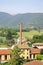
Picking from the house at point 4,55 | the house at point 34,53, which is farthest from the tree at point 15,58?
the house at point 34,53

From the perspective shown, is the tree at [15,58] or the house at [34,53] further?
the house at [34,53]

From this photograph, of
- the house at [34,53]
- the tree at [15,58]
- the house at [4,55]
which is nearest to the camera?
the tree at [15,58]

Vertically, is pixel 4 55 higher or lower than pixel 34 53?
lower

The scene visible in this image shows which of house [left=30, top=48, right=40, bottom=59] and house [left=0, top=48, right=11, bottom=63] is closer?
house [left=0, top=48, right=11, bottom=63]

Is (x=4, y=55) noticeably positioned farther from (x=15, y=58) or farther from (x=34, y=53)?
(x=15, y=58)

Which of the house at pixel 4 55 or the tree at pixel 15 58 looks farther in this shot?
the house at pixel 4 55

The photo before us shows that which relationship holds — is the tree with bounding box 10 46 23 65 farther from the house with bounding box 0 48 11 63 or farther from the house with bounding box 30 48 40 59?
the house with bounding box 30 48 40 59

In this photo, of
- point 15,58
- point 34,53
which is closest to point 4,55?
point 34,53

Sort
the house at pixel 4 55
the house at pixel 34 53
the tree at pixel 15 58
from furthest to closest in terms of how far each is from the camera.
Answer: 1. the house at pixel 34 53
2. the house at pixel 4 55
3. the tree at pixel 15 58

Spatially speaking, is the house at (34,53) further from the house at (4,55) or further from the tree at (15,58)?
the tree at (15,58)

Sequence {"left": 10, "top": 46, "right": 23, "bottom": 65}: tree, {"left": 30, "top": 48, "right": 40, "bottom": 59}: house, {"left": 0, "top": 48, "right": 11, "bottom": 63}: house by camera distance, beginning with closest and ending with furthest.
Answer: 1. {"left": 10, "top": 46, "right": 23, "bottom": 65}: tree
2. {"left": 0, "top": 48, "right": 11, "bottom": 63}: house
3. {"left": 30, "top": 48, "right": 40, "bottom": 59}: house

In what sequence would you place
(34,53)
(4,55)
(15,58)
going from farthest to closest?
1. (34,53)
2. (4,55)
3. (15,58)

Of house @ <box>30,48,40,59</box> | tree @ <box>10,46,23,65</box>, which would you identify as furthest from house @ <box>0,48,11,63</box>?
tree @ <box>10,46,23,65</box>
